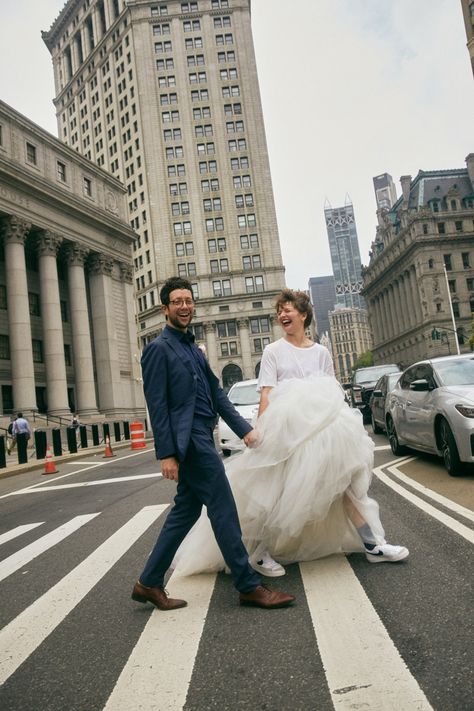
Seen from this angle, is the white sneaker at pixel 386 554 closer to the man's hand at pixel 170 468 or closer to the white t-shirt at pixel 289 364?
the white t-shirt at pixel 289 364

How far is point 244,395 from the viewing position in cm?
1456

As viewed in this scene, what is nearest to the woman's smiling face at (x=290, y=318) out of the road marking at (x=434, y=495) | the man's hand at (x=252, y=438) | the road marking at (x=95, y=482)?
the man's hand at (x=252, y=438)

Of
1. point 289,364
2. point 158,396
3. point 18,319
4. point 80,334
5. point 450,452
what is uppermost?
point 18,319

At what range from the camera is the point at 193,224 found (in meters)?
76.5

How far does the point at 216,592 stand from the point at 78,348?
36640mm

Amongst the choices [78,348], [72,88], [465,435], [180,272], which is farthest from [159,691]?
[72,88]

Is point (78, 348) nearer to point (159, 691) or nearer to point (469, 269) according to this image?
point (159, 691)

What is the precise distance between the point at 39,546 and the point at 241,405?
811 centimetres

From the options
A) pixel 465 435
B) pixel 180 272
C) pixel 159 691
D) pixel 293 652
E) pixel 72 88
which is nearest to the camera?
pixel 159 691

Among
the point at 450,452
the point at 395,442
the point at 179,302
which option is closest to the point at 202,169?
the point at 395,442

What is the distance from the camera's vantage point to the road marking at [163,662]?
2393 millimetres

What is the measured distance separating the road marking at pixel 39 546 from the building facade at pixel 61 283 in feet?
89.0

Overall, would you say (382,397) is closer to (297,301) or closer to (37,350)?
(297,301)

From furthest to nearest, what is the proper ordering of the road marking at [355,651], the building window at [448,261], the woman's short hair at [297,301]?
1. the building window at [448,261]
2. the woman's short hair at [297,301]
3. the road marking at [355,651]
